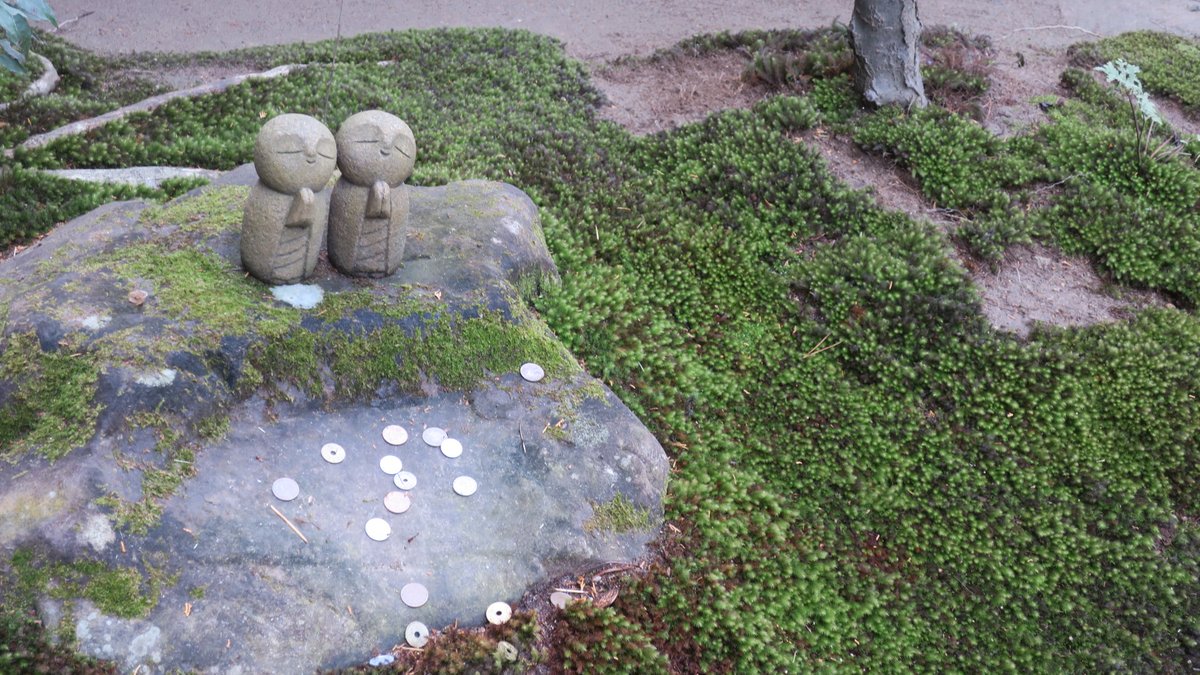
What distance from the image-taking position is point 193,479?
3641 millimetres

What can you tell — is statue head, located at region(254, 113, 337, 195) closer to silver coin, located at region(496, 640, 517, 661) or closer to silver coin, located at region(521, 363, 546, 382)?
silver coin, located at region(521, 363, 546, 382)

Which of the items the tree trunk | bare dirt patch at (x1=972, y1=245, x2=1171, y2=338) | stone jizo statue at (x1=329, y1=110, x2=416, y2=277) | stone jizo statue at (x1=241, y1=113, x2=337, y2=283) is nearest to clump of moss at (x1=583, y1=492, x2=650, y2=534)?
stone jizo statue at (x1=329, y1=110, x2=416, y2=277)

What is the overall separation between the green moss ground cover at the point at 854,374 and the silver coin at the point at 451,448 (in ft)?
3.18

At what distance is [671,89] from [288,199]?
5604 mm

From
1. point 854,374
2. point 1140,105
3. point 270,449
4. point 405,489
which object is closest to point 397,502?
point 405,489

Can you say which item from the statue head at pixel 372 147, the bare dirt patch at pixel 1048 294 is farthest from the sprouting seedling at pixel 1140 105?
the statue head at pixel 372 147

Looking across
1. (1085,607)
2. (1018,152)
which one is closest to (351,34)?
(1018,152)

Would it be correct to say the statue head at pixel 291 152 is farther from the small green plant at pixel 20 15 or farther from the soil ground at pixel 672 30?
the soil ground at pixel 672 30

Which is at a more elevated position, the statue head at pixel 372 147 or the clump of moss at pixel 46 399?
the statue head at pixel 372 147

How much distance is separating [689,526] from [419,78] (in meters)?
6.07

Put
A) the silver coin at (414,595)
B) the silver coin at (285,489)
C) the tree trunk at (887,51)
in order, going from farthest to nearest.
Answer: the tree trunk at (887,51)
the silver coin at (285,489)
the silver coin at (414,595)

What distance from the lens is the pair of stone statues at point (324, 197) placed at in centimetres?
405

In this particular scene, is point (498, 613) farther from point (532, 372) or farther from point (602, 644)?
point (532, 372)

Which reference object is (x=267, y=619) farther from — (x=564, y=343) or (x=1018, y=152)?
(x=1018, y=152)
